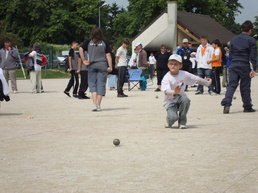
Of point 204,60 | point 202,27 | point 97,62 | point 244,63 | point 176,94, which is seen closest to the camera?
point 176,94

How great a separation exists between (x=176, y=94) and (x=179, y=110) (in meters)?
0.32

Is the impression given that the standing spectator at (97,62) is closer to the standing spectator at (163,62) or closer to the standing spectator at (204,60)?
the standing spectator at (204,60)

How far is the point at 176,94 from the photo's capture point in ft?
32.9

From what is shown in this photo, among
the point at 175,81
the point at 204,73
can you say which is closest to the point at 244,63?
the point at 175,81

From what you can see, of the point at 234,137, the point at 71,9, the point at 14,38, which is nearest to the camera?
the point at 234,137

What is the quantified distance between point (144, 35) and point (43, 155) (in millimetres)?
57565

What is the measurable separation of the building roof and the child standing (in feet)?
167

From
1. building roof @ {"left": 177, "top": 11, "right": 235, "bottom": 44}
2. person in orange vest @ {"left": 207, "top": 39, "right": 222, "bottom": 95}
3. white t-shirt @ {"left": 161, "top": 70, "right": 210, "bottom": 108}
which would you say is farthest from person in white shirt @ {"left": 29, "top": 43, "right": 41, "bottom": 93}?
building roof @ {"left": 177, "top": 11, "right": 235, "bottom": 44}

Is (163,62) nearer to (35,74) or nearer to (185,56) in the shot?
(185,56)

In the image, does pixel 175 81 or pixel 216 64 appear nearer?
pixel 175 81

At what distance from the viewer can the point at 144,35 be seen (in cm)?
6456

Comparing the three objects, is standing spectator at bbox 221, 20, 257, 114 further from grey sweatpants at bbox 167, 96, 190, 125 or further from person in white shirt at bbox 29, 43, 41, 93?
person in white shirt at bbox 29, 43, 41, 93

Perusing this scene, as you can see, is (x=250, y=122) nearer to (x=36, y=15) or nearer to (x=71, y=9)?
(x=36, y=15)

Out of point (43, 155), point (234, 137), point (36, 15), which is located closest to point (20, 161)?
point (43, 155)
